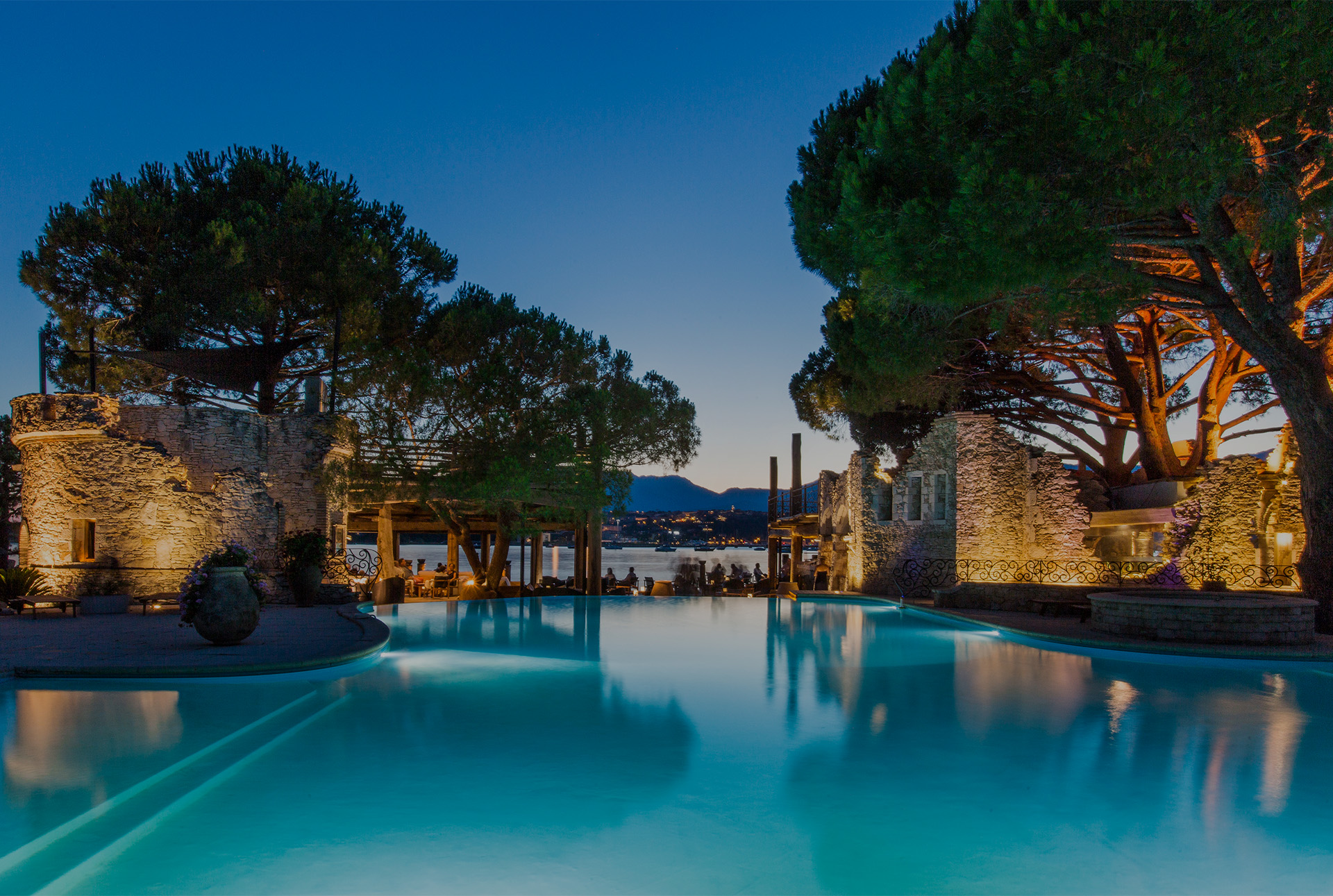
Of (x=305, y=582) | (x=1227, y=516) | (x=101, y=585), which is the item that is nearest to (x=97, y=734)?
(x=305, y=582)

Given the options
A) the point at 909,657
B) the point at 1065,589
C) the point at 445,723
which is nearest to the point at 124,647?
the point at 445,723

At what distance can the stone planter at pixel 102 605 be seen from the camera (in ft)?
42.2

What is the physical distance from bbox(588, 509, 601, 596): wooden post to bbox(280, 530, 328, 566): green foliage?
551 cm

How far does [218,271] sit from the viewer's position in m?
17.6

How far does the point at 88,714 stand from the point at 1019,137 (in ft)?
33.4

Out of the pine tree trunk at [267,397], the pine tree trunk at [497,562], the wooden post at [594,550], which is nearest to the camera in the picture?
the pine tree trunk at [497,562]

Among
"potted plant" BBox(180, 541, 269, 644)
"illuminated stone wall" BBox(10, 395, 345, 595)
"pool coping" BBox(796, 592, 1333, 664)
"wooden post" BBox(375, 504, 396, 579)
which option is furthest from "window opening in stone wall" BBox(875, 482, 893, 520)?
"potted plant" BBox(180, 541, 269, 644)

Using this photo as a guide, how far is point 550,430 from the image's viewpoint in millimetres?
16438

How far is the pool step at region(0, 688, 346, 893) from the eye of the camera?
334 cm

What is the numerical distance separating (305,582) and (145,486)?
310 cm

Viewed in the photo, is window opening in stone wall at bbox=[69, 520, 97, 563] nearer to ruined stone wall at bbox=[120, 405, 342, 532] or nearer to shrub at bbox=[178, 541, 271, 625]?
ruined stone wall at bbox=[120, 405, 342, 532]

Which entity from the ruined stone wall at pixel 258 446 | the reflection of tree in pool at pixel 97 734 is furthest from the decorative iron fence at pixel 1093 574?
the reflection of tree in pool at pixel 97 734

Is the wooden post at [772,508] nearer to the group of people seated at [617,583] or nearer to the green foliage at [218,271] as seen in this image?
the group of people seated at [617,583]

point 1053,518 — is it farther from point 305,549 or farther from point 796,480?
point 305,549
